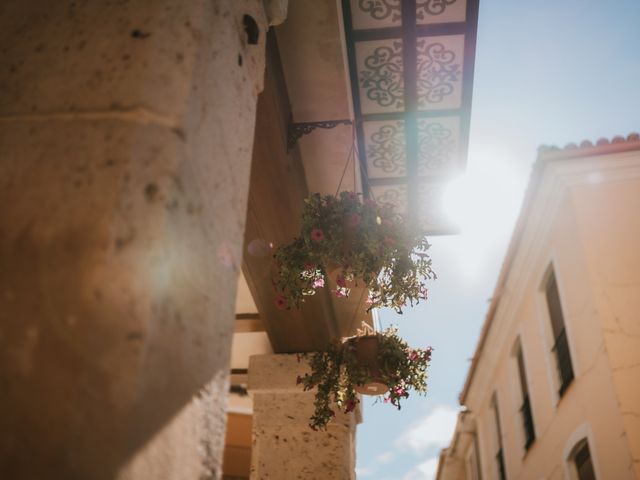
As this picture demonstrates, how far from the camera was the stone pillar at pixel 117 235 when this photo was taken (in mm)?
864

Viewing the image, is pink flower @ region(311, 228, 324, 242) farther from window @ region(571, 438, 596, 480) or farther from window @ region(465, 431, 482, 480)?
window @ region(465, 431, 482, 480)

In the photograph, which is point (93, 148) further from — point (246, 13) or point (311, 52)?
point (311, 52)

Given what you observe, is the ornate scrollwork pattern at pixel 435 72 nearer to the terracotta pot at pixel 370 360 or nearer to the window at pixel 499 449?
the terracotta pot at pixel 370 360

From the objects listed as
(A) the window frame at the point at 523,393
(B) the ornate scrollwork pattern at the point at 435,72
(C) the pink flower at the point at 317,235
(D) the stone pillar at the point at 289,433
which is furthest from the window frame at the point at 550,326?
(C) the pink flower at the point at 317,235

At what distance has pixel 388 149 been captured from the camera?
465 centimetres

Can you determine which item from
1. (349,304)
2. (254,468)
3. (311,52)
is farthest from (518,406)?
(311,52)

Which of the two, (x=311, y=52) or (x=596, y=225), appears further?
(x=596, y=225)

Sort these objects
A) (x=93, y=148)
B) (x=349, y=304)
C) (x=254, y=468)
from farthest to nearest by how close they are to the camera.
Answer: (x=349, y=304), (x=254, y=468), (x=93, y=148)

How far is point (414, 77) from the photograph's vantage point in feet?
13.4

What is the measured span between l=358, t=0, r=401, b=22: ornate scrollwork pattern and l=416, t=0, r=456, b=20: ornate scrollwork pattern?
136 mm

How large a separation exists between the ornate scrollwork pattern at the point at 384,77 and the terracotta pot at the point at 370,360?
6.04ft

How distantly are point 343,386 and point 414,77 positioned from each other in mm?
2236

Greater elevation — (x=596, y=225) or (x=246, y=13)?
(x=596, y=225)

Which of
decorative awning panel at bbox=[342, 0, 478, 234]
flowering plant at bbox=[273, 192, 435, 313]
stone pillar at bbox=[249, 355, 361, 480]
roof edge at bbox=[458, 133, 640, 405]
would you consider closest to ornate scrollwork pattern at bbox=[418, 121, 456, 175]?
decorative awning panel at bbox=[342, 0, 478, 234]
